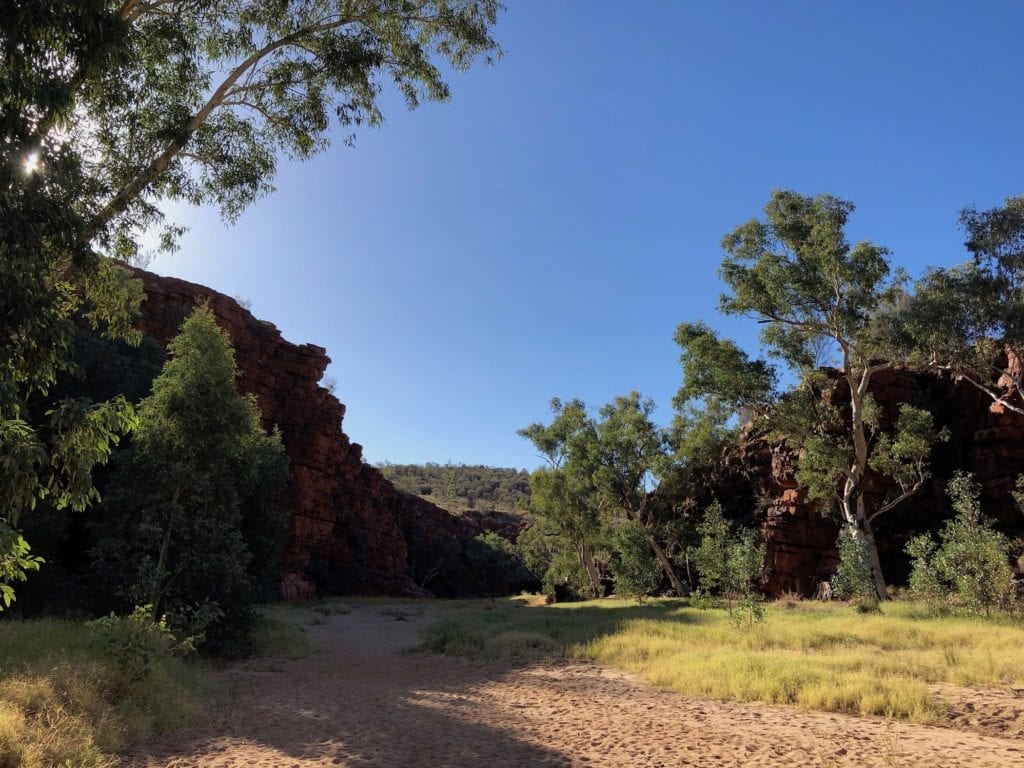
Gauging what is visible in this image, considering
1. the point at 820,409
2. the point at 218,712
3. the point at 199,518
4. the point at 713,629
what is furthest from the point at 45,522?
the point at 820,409

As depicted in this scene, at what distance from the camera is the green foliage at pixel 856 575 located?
22.1m

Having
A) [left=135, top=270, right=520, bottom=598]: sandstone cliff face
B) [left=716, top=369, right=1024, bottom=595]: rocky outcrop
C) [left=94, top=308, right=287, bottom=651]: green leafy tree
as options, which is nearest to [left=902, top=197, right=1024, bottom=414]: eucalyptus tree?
[left=716, top=369, right=1024, bottom=595]: rocky outcrop

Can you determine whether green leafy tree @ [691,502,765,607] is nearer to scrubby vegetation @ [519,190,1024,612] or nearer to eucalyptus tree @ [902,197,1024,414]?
scrubby vegetation @ [519,190,1024,612]

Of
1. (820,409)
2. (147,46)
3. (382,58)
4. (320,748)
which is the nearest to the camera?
(320,748)

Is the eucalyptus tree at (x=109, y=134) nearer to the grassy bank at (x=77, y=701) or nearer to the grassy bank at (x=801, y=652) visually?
the grassy bank at (x=77, y=701)

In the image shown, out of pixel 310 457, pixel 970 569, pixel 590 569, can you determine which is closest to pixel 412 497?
pixel 310 457

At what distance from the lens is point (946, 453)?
104 ft

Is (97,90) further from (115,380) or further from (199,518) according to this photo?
(115,380)

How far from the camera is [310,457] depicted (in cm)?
4834

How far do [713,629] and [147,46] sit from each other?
18.8m

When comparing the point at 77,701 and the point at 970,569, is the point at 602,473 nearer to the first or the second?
the point at 970,569

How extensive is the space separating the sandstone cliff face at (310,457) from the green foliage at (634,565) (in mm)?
22976

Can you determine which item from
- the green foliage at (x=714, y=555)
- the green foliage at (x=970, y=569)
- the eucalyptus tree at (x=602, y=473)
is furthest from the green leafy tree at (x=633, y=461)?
the green foliage at (x=970, y=569)

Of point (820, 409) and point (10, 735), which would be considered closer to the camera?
point (10, 735)
